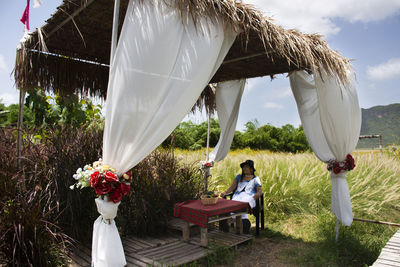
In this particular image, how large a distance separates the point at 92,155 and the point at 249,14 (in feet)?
7.66

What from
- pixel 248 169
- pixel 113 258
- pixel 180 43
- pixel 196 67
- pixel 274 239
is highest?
pixel 180 43

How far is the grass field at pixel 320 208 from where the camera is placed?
148 inches

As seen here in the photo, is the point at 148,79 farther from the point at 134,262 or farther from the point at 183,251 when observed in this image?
the point at 183,251

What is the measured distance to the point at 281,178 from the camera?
565 centimetres

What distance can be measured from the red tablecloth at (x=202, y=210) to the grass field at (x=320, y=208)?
31.8 inches

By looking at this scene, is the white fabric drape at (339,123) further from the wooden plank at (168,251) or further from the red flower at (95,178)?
the red flower at (95,178)

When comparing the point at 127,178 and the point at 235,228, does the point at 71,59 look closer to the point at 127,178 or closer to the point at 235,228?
the point at 127,178

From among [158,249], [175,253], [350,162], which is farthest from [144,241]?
[350,162]

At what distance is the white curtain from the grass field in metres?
2.24

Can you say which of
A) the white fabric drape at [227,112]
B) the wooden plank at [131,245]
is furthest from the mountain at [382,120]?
the wooden plank at [131,245]

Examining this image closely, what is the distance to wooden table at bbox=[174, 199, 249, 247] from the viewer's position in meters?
3.44

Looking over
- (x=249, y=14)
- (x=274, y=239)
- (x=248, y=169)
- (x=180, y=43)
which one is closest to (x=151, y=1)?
(x=180, y=43)

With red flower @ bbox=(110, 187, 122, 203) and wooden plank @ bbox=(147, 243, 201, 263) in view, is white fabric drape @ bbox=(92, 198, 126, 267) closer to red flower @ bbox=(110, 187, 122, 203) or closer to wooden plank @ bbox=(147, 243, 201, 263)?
red flower @ bbox=(110, 187, 122, 203)

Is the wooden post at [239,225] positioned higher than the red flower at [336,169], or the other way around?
the red flower at [336,169]
